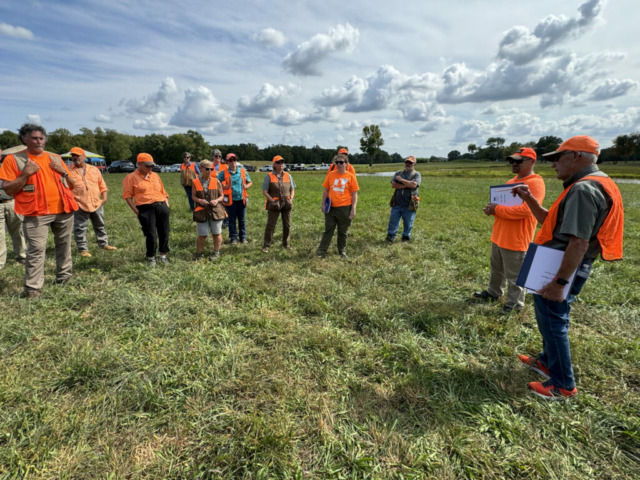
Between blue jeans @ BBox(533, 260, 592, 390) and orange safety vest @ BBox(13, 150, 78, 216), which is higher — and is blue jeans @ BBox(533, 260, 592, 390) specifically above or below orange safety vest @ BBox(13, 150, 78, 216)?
below

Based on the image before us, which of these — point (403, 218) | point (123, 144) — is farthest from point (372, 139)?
point (403, 218)

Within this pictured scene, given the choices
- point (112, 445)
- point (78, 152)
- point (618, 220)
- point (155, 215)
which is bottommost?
point (112, 445)

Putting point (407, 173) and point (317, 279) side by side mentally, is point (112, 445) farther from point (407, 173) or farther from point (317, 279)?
point (407, 173)

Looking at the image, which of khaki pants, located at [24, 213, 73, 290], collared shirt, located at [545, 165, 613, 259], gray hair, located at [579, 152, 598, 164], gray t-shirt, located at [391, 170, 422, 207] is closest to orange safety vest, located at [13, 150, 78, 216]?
khaki pants, located at [24, 213, 73, 290]

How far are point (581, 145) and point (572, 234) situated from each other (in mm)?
819

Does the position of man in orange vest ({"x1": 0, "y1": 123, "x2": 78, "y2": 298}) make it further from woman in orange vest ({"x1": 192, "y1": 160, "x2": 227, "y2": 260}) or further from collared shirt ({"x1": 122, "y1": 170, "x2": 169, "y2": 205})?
woman in orange vest ({"x1": 192, "y1": 160, "x2": 227, "y2": 260})

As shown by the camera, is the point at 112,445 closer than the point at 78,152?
Yes

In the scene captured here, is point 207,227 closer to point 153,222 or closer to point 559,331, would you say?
point 153,222

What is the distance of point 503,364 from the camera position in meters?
3.28

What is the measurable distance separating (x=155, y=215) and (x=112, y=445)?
452 centimetres

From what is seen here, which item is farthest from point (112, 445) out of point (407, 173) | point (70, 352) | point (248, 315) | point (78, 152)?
point (407, 173)

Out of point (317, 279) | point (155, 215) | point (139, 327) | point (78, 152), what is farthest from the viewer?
point (78, 152)

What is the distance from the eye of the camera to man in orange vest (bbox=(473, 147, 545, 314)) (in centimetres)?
384

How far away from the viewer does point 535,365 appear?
127 inches
